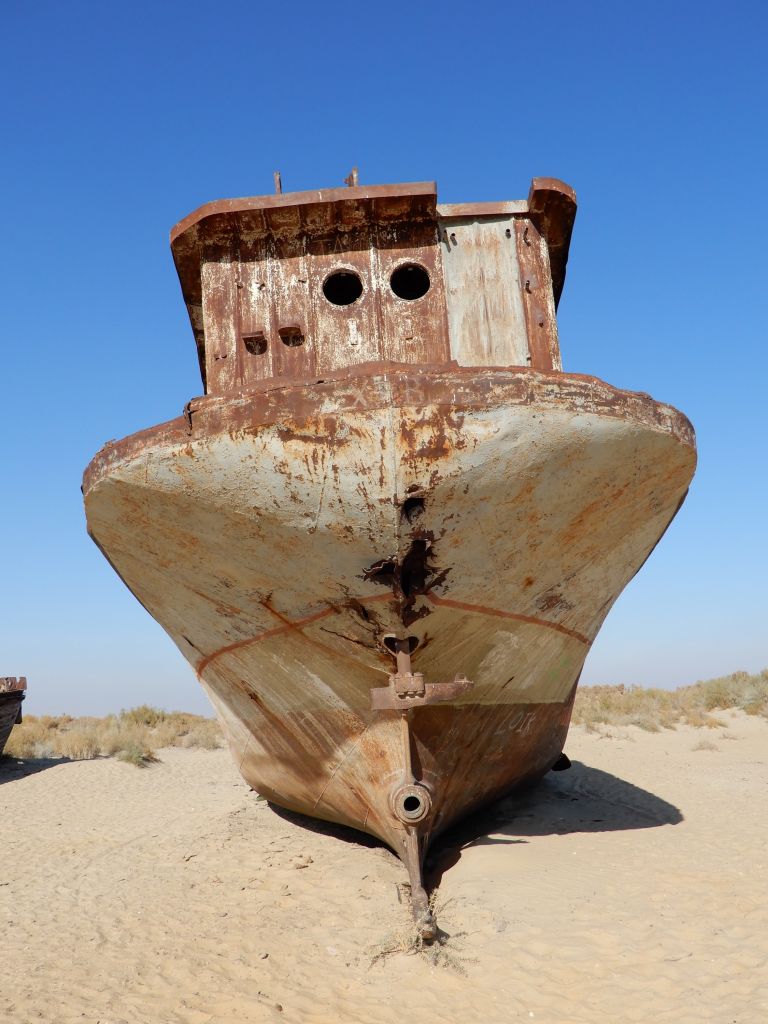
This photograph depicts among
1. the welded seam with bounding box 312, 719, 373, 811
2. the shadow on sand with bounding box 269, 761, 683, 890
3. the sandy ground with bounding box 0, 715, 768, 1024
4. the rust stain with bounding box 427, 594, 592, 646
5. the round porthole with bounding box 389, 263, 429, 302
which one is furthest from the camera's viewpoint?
the shadow on sand with bounding box 269, 761, 683, 890

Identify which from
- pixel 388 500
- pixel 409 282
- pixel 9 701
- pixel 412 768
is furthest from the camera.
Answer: pixel 9 701

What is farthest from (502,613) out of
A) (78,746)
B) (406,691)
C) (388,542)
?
(78,746)

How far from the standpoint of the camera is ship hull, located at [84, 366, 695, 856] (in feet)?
12.5

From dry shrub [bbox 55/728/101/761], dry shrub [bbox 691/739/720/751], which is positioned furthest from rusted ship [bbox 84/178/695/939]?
dry shrub [bbox 55/728/101/761]

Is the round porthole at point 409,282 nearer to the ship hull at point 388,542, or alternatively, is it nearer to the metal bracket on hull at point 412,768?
the ship hull at point 388,542

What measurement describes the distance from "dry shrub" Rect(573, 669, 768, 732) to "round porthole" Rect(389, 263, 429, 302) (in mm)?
10556

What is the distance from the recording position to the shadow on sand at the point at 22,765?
11197 mm

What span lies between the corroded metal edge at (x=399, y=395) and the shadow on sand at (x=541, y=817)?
10.2 feet

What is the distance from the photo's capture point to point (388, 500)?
3859 mm

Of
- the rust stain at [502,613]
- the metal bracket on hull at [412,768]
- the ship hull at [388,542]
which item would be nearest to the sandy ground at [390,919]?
the metal bracket on hull at [412,768]

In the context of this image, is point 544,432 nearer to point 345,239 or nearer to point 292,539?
point 292,539

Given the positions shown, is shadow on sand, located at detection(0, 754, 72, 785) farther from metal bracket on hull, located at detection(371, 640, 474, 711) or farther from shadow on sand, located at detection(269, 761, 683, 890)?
metal bracket on hull, located at detection(371, 640, 474, 711)

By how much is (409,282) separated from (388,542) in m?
2.52

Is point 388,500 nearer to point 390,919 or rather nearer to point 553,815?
point 390,919
